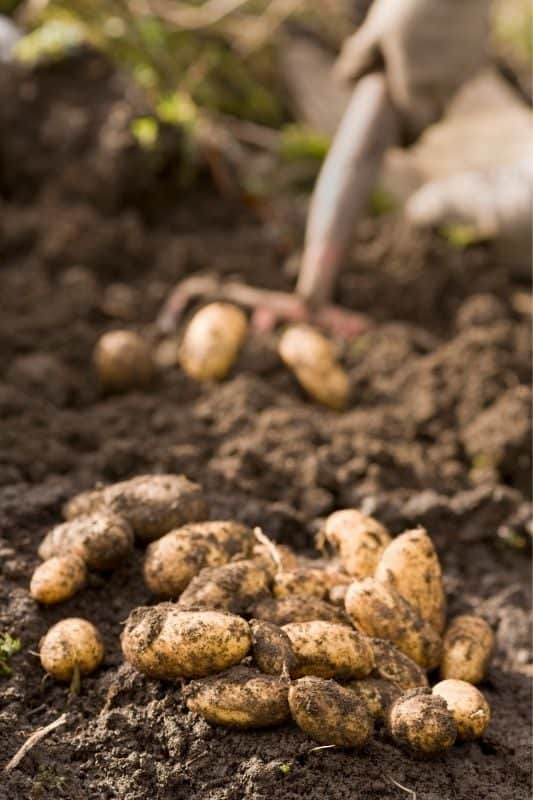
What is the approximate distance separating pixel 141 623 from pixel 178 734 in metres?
0.22

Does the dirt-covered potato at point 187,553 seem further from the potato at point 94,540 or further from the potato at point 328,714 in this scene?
the potato at point 328,714

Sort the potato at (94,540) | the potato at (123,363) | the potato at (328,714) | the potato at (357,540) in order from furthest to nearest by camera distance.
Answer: the potato at (123,363), the potato at (357,540), the potato at (94,540), the potato at (328,714)

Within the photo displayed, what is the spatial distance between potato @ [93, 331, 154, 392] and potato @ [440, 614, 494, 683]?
133 cm

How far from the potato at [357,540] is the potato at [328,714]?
48cm

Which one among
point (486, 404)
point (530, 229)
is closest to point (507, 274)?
point (530, 229)

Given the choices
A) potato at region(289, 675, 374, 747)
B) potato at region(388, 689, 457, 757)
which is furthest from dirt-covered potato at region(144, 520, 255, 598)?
potato at region(388, 689, 457, 757)

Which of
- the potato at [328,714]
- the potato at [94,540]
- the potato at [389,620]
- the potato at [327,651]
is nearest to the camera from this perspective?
the potato at [328,714]

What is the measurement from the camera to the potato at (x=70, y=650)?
6.83ft

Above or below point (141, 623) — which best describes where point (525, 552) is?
below

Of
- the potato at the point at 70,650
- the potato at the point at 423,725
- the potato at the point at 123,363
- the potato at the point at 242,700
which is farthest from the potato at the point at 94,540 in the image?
the potato at the point at 123,363

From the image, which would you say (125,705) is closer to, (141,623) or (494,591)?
(141,623)

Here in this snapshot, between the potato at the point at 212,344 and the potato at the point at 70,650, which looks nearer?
the potato at the point at 70,650

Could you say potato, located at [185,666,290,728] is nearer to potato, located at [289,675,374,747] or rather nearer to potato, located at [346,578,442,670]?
potato, located at [289,675,374,747]

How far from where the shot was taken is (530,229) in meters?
3.84
